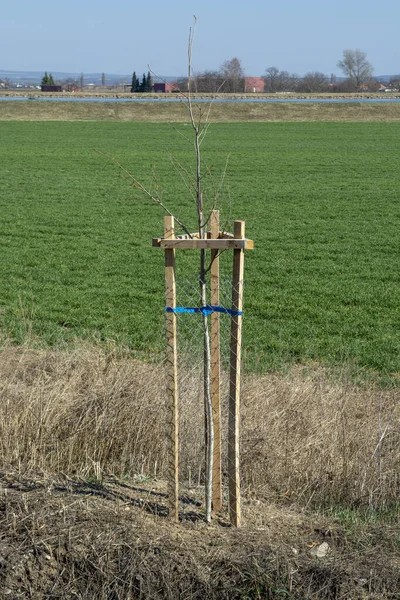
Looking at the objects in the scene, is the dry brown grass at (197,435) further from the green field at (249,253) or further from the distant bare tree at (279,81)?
the distant bare tree at (279,81)

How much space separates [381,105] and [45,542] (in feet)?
226

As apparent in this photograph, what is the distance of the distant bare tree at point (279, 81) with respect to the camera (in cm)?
9646

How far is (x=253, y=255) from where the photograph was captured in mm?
16094

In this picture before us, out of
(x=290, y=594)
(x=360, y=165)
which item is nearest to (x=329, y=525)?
(x=290, y=594)

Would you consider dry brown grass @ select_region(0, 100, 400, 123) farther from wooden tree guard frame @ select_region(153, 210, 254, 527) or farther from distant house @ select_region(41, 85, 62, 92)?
wooden tree guard frame @ select_region(153, 210, 254, 527)

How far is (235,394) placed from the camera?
189 inches

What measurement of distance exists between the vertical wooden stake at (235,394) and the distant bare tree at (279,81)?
9146 centimetres

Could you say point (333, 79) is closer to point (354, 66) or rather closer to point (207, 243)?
point (354, 66)

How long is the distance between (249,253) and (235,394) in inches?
457

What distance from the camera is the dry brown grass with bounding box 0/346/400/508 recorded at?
17.8ft

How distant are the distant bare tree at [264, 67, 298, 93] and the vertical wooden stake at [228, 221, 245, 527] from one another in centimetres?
9146

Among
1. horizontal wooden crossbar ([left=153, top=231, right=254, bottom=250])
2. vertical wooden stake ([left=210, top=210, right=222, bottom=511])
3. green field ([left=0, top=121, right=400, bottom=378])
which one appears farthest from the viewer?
green field ([left=0, top=121, right=400, bottom=378])

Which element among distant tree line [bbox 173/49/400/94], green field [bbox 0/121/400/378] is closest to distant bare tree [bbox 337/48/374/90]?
distant tree line [bbox 173/49/400/94]

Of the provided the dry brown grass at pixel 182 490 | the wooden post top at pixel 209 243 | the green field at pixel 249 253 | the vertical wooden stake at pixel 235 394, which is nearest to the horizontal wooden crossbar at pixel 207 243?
the wooden post top at pixel 209 243
